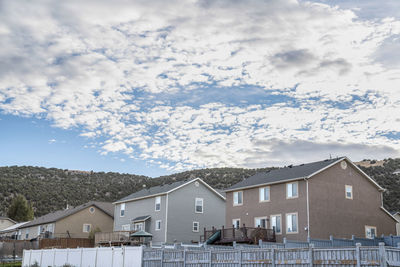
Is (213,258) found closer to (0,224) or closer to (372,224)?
(372,224)

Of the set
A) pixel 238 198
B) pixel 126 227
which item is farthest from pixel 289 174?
pixel 126 227

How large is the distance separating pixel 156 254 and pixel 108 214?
40687mm

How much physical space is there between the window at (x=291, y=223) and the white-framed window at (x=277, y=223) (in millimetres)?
861

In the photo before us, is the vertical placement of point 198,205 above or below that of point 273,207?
above

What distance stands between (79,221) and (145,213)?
1388 cm

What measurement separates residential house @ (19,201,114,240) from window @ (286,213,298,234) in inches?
1266

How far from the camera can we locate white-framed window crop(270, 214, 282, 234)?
40.9 m

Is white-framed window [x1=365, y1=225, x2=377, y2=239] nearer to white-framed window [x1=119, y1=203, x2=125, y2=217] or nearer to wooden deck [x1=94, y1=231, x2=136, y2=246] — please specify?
wooden deck [x1=94, y1=231, x2=136, y2=246]

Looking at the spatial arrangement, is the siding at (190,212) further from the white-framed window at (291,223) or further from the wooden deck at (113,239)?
the white-framed window at (291,223)

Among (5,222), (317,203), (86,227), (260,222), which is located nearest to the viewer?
(317,203)

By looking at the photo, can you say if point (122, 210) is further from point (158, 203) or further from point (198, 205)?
point (198, 205)

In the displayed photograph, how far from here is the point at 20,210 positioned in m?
92.9

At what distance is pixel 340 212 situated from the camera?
40594 mm

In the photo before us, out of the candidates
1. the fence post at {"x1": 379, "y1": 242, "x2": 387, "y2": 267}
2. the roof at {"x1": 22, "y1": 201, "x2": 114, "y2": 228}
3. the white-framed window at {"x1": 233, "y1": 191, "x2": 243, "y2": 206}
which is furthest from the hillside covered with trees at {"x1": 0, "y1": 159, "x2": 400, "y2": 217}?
the fence post at {"x1": 379, "y1": 242, "x2": 387, "y2": 267}
